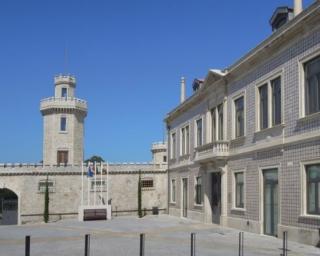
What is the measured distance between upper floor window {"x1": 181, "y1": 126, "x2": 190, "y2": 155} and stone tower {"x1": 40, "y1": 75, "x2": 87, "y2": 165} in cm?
1799

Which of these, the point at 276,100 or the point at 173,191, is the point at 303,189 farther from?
the point at 173,191

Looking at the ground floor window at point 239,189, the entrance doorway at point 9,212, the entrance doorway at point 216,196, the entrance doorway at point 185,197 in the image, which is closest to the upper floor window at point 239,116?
the ground floor window at point 239,189

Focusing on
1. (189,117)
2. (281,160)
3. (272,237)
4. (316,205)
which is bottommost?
(272,237)

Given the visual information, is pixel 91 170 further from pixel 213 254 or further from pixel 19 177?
pixel 213 254

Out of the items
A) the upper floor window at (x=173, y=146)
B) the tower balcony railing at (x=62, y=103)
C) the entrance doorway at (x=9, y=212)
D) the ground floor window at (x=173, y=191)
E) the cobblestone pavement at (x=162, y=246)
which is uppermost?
the tower balcony railing at (x=62, y=103)

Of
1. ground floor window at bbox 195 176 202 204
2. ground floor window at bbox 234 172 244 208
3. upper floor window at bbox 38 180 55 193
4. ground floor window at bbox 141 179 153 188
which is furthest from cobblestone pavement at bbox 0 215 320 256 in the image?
ground floor window at bbox 141 179 153 188

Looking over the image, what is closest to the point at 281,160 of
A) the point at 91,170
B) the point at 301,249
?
the point at 301,249

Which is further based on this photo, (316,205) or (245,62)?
(245,62)

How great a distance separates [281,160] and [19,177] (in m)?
26.2

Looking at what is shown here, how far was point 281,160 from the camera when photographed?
60.7ft

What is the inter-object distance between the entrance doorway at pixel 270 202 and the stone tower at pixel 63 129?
31492mm

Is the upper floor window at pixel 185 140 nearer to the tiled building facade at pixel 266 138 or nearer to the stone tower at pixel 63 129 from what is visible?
the tiled building facade at pixel 266 138

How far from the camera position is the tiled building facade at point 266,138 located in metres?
16.6

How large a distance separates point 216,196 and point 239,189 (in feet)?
11.8
